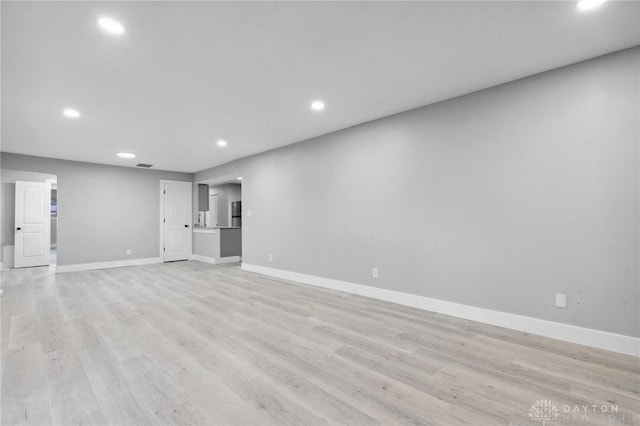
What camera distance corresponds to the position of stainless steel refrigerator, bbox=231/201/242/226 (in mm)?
10227

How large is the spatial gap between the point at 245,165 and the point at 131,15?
4.47 metres

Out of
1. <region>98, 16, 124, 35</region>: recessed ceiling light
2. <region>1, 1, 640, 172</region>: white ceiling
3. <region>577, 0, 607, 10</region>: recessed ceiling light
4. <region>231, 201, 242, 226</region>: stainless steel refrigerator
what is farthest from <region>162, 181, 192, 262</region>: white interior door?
<region>577, 0, 607, 10</region>: recessed ceiling light

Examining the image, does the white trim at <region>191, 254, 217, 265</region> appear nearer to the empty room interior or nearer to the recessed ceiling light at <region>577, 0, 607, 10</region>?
the empty room interior

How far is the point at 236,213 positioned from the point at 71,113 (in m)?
6.74

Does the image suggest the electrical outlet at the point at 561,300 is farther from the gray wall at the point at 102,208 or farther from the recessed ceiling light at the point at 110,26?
the gray wall at the point at 102,208

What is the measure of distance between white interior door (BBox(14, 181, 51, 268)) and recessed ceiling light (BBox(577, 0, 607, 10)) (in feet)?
33.9

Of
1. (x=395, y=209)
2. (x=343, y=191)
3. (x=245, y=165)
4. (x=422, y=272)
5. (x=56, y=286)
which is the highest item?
(x=245, y=165)

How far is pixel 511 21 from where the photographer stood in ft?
6.81

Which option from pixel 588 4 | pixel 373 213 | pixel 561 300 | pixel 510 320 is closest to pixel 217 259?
pixel 373 213

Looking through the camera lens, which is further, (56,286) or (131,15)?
(56,286)

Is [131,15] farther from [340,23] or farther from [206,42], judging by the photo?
[340,23]

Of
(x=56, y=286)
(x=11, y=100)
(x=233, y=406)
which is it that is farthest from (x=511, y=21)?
(x=56, y=286)

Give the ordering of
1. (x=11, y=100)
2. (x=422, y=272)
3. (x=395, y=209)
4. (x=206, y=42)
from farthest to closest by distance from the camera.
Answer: (x=395, y=209)
(x=422, y=272)
(x=11, y=100)
(x=206, y=42)

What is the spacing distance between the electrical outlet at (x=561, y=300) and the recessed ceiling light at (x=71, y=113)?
227 inches
